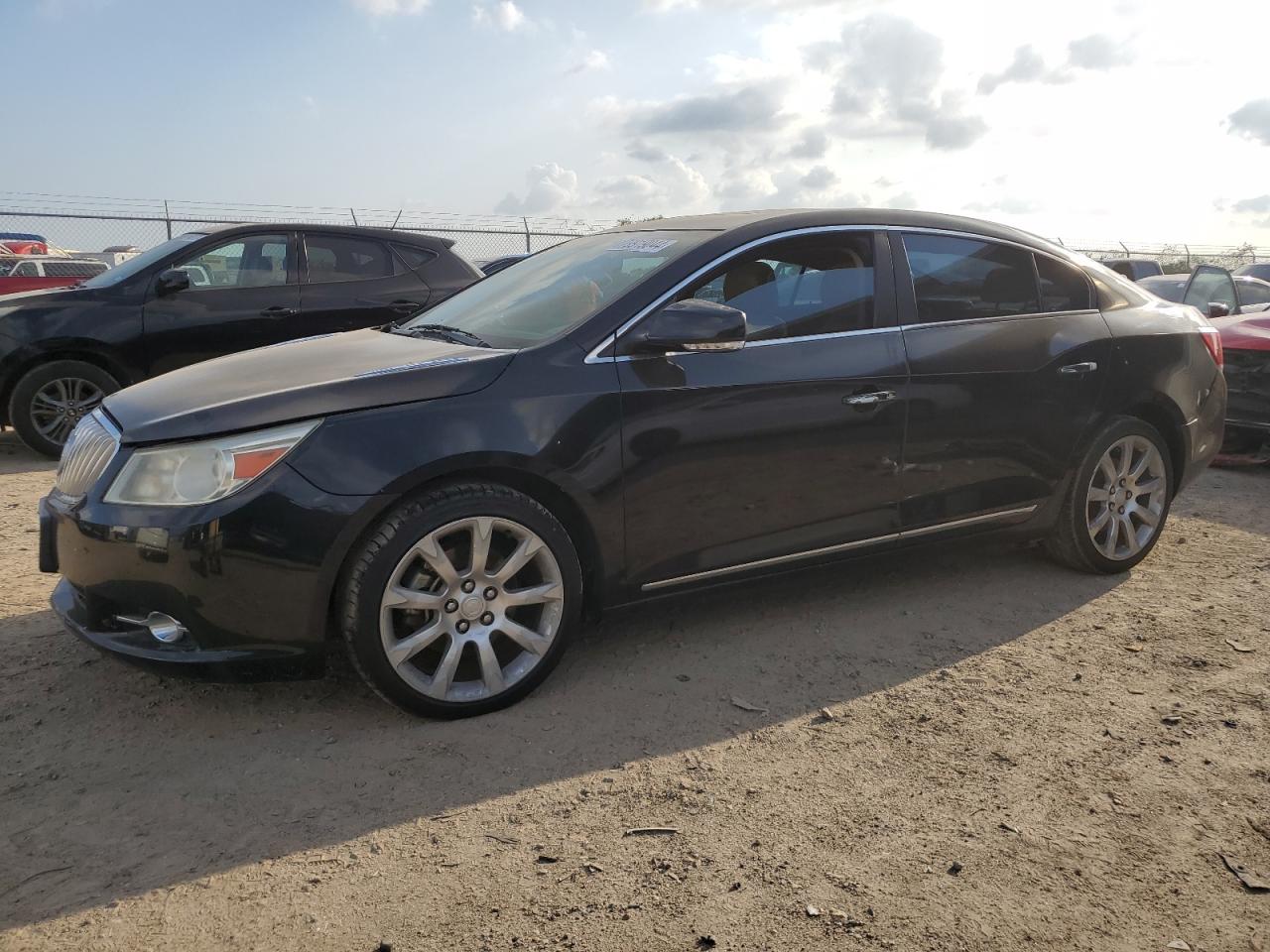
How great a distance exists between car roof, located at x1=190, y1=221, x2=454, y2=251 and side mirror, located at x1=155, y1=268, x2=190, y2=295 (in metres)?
0.43

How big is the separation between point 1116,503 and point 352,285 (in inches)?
224

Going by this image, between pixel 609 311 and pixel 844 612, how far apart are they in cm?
166


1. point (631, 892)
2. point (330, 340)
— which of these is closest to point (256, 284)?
point (330, 340)

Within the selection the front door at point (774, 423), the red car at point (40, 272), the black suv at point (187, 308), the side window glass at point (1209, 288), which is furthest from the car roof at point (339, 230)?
the red car at point (40, 272)

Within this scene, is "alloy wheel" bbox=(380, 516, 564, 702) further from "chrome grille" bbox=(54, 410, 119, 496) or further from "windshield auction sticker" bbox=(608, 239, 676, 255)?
"windshield auction sticker" bbox=(608, 239, 676, 255)

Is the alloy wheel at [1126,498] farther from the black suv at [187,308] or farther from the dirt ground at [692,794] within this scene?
the black suv at [187,308]

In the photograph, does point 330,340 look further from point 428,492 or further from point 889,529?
point 889,529

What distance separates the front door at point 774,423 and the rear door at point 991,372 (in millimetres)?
137

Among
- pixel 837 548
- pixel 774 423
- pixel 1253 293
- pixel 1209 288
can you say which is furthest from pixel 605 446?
pixel 1253 293

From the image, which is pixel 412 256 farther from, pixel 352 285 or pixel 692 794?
pixel 692 794

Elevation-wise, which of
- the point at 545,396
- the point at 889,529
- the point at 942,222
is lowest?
the point at 889,529

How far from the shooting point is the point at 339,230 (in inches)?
317

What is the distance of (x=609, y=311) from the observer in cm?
354

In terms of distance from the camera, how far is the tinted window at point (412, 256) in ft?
27.0
